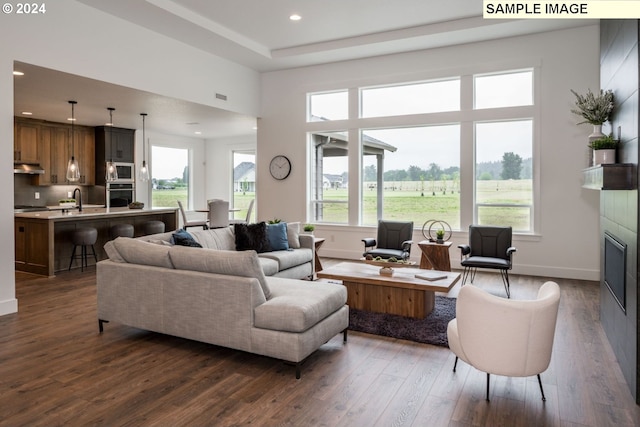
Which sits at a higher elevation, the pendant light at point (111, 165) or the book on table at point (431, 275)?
the pendant light at point (111, 165)

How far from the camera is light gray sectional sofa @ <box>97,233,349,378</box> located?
3.03 metres

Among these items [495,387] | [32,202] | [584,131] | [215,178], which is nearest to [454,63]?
[584,131]

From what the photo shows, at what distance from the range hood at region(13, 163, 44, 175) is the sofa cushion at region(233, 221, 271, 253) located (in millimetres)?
5509

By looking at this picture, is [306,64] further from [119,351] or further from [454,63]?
[119,351]

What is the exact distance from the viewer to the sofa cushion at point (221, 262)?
3.16 meters

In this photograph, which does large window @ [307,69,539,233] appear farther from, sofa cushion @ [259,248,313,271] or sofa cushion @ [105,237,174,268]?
sofa cushion @ [105,237,174,268]

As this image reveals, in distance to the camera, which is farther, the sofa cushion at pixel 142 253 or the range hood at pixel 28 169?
Answer: the range hood at pixel 28 169

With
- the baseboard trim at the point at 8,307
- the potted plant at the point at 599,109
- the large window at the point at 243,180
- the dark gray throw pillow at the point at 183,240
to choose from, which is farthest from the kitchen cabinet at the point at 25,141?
the potted plant at the point at 599,109

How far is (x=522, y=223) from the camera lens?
6.71m

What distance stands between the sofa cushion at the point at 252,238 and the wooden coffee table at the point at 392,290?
3.90 feet

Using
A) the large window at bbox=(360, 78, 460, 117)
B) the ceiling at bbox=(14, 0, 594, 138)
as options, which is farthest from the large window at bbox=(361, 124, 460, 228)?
the ceiling at bbox=(14, 0, 594, 138)

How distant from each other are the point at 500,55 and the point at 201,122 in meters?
5.90

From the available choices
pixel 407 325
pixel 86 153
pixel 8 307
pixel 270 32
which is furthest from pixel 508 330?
pixel 86 153

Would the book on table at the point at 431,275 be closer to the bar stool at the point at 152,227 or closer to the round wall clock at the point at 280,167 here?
the round wall clock at the point at 280,167
